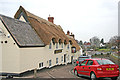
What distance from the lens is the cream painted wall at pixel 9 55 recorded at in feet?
43.8

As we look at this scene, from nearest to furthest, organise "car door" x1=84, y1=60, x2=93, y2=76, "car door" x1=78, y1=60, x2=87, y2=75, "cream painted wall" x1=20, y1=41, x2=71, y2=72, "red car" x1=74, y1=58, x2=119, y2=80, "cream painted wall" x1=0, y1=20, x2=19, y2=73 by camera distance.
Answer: "red car" x1=74, y1=58, x2=119, y2=80 → "car door" x1=84, y1=60, x2=93, y2=76 → "car door" x1=78, y1=60, x2=87, y2=75 → "cream painted wall" x1=0, y1=20, x2=19, y2=73 → "cream painted wall" x1=20, y1=41, x2=71, y2=72

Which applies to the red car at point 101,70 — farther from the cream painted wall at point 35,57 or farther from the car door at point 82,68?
the cream painted wall at point 35,57

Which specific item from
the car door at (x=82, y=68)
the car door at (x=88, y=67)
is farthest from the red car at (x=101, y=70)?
the car door at (x=82, y=68)

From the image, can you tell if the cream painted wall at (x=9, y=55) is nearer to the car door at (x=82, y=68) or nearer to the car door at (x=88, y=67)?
the car door at (x=82, y=68)

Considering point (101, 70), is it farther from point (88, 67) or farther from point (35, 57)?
point (35, 57)

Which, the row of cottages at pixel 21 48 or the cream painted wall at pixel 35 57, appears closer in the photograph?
the row of cottages at pixel 21 48

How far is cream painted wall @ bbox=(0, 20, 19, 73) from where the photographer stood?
13.4m

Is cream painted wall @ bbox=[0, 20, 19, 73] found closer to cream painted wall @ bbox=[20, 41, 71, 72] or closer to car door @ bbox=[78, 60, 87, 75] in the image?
cream painted wall @ bbox=[20, 41, 71, 72]

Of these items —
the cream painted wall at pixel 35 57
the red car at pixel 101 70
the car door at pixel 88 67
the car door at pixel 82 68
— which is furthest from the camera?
the cream painted wall at pixel 35 57

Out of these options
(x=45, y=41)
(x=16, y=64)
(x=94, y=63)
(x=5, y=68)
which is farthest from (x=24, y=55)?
(x=94, y=63)

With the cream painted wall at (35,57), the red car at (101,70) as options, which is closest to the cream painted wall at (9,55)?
the cream painted wall at (35,57)

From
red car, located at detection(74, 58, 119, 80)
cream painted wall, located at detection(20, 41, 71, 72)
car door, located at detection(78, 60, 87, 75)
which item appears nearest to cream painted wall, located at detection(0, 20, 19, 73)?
cream painted wall, located at detection(20, 41, 71, 72)

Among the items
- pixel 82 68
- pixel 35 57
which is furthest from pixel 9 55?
pixel 82 68

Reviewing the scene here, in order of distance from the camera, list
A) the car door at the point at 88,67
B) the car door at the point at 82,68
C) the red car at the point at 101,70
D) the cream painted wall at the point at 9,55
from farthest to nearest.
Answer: the cream painted wall at the point at 9,55 < the car door at the point at 82,68 < the car door at the point at 88,67 < the red car at the point at 101,70
